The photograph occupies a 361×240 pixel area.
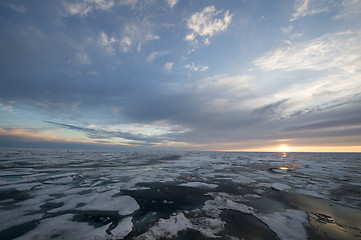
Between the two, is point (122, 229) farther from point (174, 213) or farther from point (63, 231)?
point (174, 213)

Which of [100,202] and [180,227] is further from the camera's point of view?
[100,202]

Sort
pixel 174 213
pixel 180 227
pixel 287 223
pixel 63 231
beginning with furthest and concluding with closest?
pixel 174 213 < pixel 287 223 < pixel 180 227 < pixel 63 231

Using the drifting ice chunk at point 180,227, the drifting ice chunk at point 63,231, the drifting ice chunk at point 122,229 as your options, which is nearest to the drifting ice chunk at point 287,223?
the drifting ice chunk at point 180,227

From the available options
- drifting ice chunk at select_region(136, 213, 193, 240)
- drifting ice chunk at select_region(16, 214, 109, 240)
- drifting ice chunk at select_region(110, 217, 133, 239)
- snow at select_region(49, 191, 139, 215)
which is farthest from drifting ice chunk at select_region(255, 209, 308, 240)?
drifting ice chunk at select_region(16, 214, 109, 240)

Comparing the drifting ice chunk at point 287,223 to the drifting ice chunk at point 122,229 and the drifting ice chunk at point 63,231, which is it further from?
the drifting ice chunk at point 63,231

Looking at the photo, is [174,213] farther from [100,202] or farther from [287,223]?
[287,223]

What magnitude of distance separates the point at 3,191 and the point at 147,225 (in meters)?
7.56

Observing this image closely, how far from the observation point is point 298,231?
149 inches

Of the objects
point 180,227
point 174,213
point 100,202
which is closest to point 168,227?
point 180,227

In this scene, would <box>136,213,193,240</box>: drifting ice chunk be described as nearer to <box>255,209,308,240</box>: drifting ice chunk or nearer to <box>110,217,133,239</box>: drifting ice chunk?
<box>110,217,133,239</box>: drifting ice chunk

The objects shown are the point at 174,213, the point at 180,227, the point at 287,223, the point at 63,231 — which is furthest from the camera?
the point at 174,213

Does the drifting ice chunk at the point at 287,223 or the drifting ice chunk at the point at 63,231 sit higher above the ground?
the drifting ice chunk at the point at 63,231

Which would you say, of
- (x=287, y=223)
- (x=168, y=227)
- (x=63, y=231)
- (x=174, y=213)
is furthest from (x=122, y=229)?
(x=287, y=223)

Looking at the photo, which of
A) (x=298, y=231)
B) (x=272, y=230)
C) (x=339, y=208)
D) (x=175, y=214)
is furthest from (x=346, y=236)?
(x=175, y=214)
